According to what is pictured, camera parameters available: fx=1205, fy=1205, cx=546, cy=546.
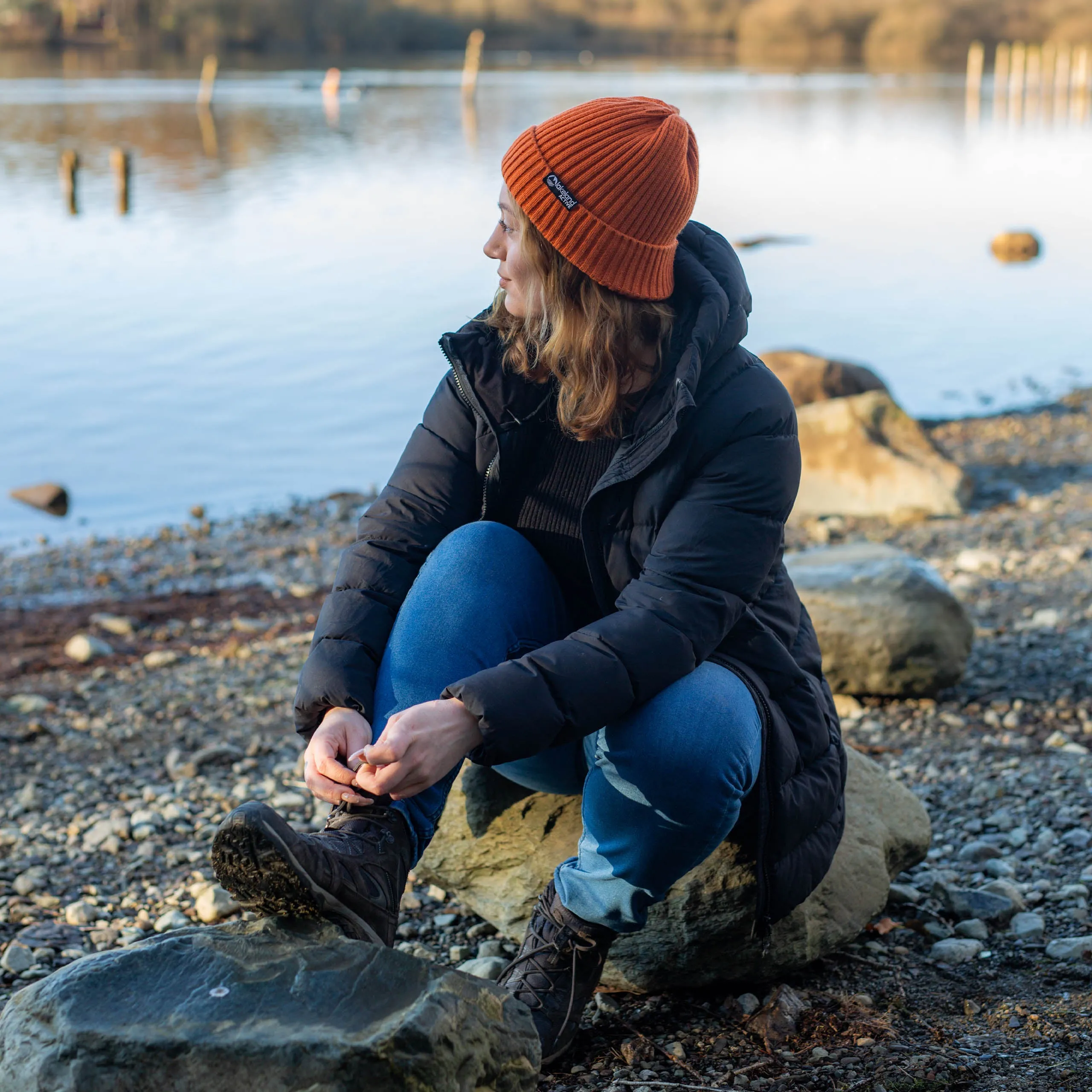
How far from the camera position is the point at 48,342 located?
13.7m

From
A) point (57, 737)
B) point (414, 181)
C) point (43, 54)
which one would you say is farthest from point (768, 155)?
point (43, 54)

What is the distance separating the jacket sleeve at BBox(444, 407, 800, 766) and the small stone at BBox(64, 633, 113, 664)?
4.23 m

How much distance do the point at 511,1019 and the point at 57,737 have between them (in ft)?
10.4

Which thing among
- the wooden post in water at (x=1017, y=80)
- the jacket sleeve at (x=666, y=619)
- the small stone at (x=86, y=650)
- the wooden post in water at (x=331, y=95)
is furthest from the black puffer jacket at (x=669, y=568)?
the wooden post in water at (x=1017, y=80)

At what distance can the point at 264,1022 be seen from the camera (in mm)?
1814

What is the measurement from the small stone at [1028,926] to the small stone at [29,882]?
251 centimetres

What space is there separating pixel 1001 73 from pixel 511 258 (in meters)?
66.0

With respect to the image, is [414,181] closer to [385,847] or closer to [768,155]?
[768,155]

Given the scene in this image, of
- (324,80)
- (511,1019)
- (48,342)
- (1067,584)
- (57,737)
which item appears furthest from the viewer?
(324,80)

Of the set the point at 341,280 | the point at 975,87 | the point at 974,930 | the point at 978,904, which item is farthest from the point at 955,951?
the point at 975,87

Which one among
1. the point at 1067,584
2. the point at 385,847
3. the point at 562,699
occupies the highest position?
the point at 562,699

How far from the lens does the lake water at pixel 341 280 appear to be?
10.8 metres

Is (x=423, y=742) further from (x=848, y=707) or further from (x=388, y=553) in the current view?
(x=848, y=707)

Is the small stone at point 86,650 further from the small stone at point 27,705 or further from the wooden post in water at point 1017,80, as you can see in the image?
the wooden post in water at point 1017,80
